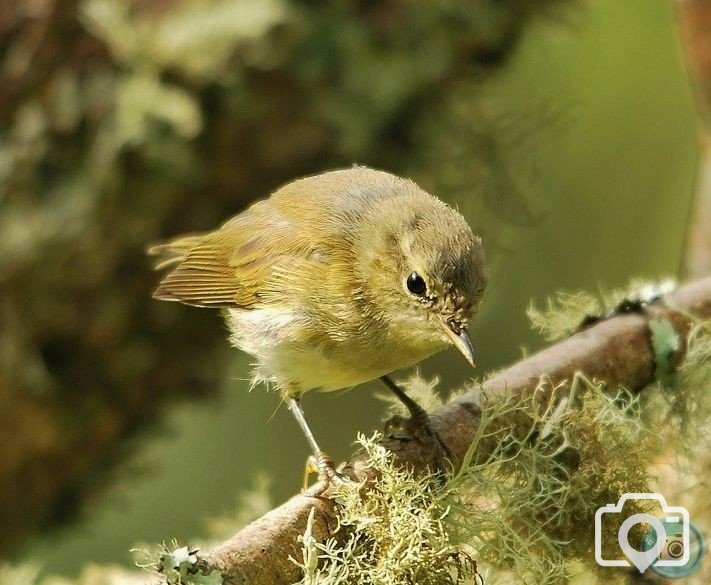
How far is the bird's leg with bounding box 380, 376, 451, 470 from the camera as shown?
174 centimetres

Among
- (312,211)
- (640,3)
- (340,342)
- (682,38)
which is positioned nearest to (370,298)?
(340,342)

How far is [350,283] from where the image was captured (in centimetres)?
215

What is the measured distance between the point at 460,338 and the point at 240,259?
761 millimetres

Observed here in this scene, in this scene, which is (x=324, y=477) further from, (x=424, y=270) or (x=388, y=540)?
(x=424, y=270)

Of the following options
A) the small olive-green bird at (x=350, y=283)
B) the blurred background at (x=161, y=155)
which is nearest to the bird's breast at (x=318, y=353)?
the small olive-green bird at (x=350, y=283)

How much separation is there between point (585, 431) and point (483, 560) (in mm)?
306

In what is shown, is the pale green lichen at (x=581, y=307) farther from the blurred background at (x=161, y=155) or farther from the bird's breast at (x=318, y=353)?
the blurred background at (x=161, y=155)

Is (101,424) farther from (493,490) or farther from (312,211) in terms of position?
(493,490)

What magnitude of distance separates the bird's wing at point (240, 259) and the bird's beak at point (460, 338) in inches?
16.5

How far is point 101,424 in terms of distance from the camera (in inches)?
153

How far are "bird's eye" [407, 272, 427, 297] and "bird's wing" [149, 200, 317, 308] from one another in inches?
12.0

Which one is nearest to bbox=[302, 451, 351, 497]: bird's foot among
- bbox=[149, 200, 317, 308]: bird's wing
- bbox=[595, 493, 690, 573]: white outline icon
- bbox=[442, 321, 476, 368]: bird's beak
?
bbox=[442, 321, 476, 368]: bird's beak

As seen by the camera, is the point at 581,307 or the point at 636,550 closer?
the point at 636,550

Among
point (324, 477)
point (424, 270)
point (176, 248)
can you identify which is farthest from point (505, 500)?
point (176, 248)
